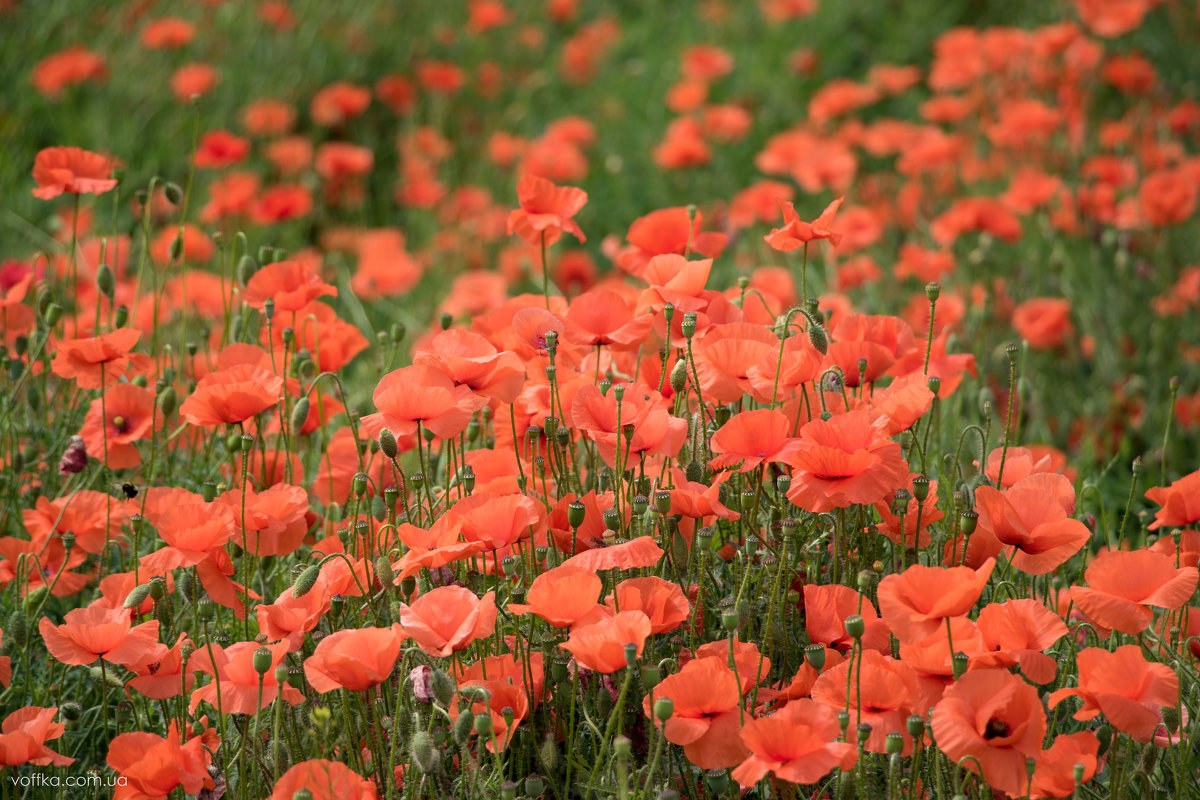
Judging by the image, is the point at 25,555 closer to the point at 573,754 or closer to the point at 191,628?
the point at 191,628

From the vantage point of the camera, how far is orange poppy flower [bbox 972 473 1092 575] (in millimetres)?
1448

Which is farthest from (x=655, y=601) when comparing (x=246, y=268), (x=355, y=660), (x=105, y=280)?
(x=105, y=280)

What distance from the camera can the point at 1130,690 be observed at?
1.28 metres

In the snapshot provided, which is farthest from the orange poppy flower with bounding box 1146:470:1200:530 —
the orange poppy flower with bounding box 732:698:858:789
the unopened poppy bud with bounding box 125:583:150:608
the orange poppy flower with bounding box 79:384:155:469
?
the orange poppy flower with bounding box 79:384:155:469

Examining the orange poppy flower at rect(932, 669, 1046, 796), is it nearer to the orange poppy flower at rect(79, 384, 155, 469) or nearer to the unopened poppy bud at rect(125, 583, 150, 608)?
the unopened poppy bud at rect(125, 583, 150, 608)

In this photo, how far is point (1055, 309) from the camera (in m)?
3.15

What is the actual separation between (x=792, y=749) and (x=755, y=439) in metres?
0.42

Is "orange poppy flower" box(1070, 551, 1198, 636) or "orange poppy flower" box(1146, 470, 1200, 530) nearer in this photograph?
"orange poppy flower" box(1070, 551, 1198, 636)

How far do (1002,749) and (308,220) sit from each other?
13.6ft

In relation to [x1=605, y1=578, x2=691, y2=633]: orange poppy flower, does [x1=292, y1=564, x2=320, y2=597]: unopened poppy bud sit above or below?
above

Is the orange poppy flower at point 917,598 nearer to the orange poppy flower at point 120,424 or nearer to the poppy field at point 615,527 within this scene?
the poppy field at point 615,527

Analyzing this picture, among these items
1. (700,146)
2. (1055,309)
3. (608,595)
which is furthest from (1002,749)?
(700,146)

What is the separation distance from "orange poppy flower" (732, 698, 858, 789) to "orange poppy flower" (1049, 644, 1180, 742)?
0.86ft

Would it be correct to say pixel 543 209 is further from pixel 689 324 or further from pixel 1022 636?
pixel 1022 636
